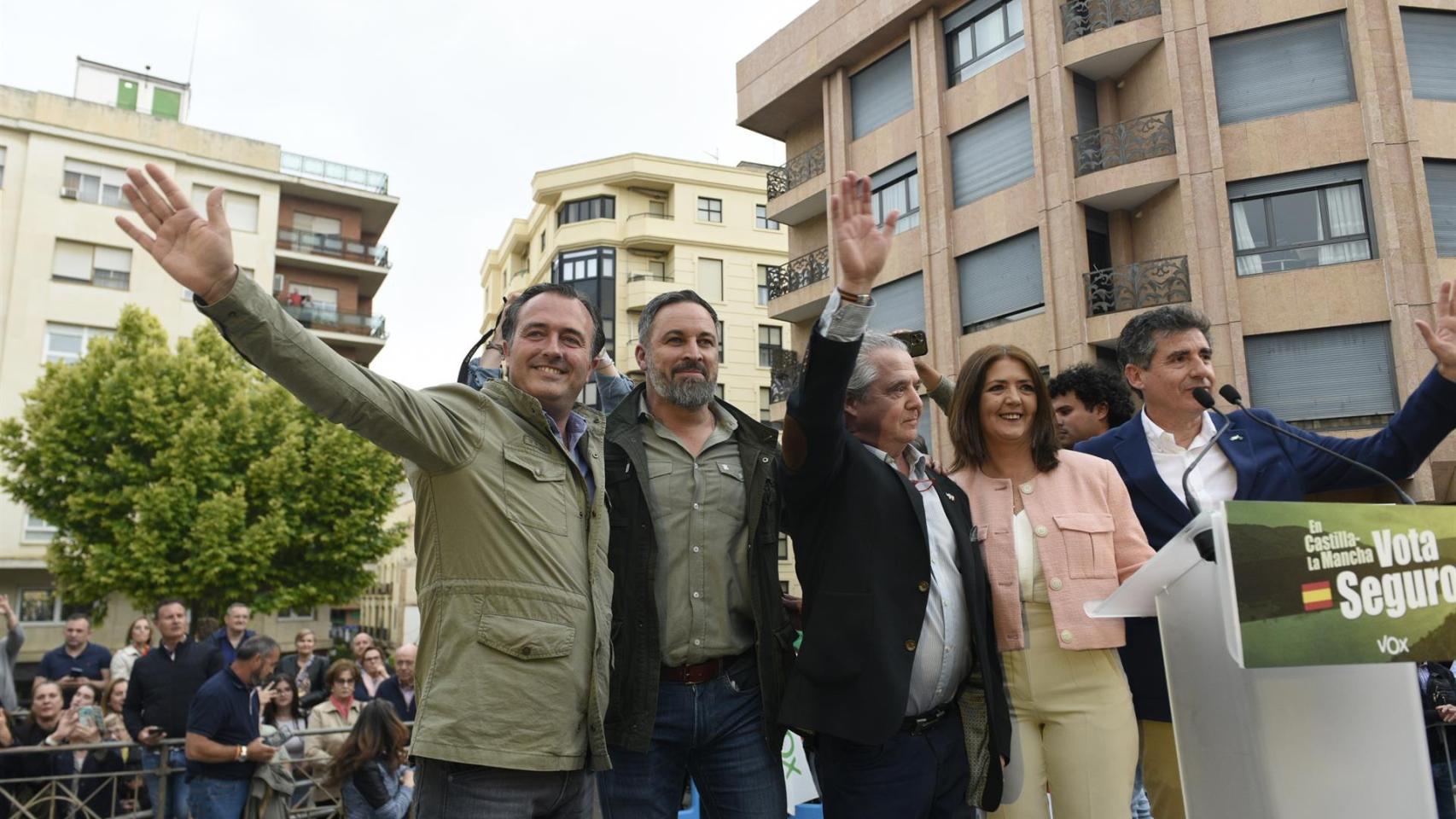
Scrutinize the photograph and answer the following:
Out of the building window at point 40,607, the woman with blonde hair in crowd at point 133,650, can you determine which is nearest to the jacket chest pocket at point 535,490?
the woman with blonde hair in crowd at point 133,650

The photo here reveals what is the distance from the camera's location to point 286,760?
845cm

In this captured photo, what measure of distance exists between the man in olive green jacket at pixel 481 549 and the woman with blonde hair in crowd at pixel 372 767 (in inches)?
205

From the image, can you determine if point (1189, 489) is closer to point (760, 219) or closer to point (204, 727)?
point (204, 727)

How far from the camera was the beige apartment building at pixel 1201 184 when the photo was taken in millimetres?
16000

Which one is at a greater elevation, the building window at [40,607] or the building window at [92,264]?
the building window at [92,264]

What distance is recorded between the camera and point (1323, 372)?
16.2m

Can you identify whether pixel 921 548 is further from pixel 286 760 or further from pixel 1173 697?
pixel 286 760

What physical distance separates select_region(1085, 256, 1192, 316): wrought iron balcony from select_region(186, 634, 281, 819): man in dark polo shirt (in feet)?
47.8

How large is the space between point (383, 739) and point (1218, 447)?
622cm

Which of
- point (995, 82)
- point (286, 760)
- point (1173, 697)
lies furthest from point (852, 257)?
point (995, 82)

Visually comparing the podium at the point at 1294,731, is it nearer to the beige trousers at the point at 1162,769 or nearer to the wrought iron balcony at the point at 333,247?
the beige trousers at the point at 1162,769

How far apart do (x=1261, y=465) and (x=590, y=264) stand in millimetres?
38379

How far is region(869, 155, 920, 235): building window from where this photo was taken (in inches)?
848

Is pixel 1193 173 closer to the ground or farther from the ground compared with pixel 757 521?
farther from the ground
